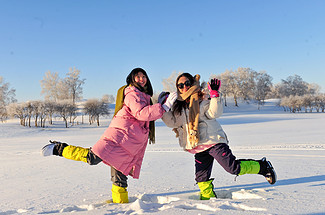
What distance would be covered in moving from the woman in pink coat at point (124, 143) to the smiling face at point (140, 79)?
0.13ft

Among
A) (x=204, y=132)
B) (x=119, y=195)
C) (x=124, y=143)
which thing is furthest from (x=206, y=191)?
(x=124, y=143)

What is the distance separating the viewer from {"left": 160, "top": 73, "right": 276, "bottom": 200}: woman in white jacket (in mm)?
2672

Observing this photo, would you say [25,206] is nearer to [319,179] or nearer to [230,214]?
[230,214]

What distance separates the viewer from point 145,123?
2779 millimetres

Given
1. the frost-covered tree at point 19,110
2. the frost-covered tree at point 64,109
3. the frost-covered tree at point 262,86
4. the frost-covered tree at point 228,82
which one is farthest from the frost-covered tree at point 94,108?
the frost-covered tree at point 262,86

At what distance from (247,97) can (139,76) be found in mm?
61068

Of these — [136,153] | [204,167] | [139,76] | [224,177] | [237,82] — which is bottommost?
[224,177]

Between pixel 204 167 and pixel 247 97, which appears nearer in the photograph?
pixel 204 167

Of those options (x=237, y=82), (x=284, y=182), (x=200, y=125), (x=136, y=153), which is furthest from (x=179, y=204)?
(x=237, y=82)

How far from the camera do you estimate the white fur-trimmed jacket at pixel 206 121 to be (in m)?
2.63

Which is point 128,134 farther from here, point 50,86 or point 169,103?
point 50,86

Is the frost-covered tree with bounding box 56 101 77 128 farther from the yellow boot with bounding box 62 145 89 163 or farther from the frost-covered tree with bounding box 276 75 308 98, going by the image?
the frost-covered tree with bounding box 276 75 308 98

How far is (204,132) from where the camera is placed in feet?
9.00

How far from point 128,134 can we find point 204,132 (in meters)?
0.87
